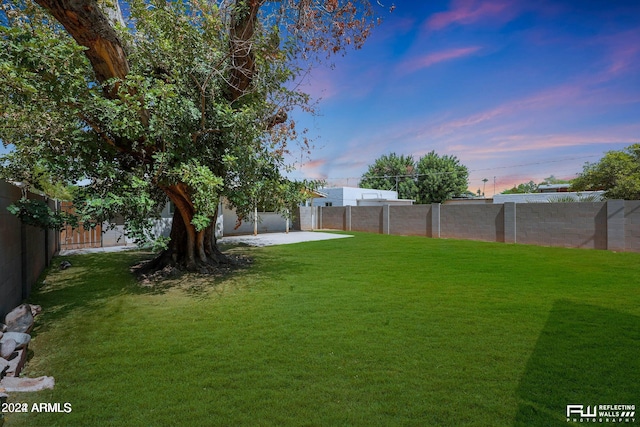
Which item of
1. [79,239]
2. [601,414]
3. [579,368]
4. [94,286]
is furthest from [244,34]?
[79,239]

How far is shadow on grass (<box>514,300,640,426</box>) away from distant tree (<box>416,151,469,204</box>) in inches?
1206

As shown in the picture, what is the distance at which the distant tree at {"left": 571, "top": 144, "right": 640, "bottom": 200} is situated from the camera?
57.8 ft

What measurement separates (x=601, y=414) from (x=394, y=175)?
37.6 meters

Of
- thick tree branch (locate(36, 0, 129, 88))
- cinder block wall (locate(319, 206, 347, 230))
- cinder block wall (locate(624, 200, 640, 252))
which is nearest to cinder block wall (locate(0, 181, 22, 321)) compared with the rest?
thick tree branch (locate(36, 0, 129, 88))

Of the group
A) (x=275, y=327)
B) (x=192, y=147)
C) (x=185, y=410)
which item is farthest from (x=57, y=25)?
(x=185, y=410)

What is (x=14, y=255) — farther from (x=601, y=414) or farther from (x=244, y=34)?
(x=601, y=414)

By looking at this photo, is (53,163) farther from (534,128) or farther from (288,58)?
(534,128)

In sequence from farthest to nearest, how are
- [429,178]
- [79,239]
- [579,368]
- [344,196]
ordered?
[429,178] → [344,196] → [79,239] → [579,368]

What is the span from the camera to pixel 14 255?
4426mm

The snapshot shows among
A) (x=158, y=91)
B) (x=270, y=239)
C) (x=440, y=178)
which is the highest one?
(x=440, y=178)

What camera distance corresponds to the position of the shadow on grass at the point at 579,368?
2.28 m

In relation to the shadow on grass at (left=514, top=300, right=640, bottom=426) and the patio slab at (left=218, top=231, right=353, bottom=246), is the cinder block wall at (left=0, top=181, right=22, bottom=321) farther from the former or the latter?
the patio slab at (left=218, top=231, right=353, bottom=246)

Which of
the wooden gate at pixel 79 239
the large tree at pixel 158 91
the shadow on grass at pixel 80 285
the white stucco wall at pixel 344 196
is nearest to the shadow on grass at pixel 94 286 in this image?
the shadow on grass at pixel 80 285

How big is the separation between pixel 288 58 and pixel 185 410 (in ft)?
20.3
